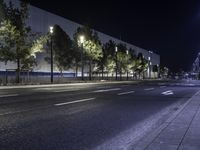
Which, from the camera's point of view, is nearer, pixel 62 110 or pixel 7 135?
pixel 7 135

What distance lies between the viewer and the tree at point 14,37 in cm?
4266

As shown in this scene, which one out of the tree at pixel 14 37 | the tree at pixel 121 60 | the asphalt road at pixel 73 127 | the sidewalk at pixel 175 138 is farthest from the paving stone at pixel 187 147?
the tree at pixel 121 60

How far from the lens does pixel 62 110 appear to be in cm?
1371

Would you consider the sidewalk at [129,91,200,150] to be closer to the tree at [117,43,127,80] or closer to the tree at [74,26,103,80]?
the tree at [74,26,103,80]

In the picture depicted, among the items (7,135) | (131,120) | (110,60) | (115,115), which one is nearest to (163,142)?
(7,135)

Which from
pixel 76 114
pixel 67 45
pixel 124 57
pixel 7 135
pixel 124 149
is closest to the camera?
pixel 124 149

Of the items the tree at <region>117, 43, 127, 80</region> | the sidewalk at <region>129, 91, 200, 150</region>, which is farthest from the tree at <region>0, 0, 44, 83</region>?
the tree at <region>117, 43, 127, 80</region>

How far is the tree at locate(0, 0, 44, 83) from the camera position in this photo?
1679 inches

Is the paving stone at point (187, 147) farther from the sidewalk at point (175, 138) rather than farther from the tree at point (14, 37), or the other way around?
the tree at point (14, 37)

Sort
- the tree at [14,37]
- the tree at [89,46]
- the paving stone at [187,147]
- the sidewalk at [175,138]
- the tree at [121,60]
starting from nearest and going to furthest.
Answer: the paving stone at [187,147] < the sidewalk at [175,138] < the tree at [14,37] < the tree at [89,46] < the tree at [121,60]

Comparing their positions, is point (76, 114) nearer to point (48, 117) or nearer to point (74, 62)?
point (48, 117)

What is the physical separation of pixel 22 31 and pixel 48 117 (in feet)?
116

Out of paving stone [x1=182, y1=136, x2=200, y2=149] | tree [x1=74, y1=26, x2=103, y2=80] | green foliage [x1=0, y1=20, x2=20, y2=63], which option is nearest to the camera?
paving stone [x1=182, y1=136, x2=200, y2=149]

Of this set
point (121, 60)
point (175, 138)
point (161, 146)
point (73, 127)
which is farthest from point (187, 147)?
point (121, 60)
